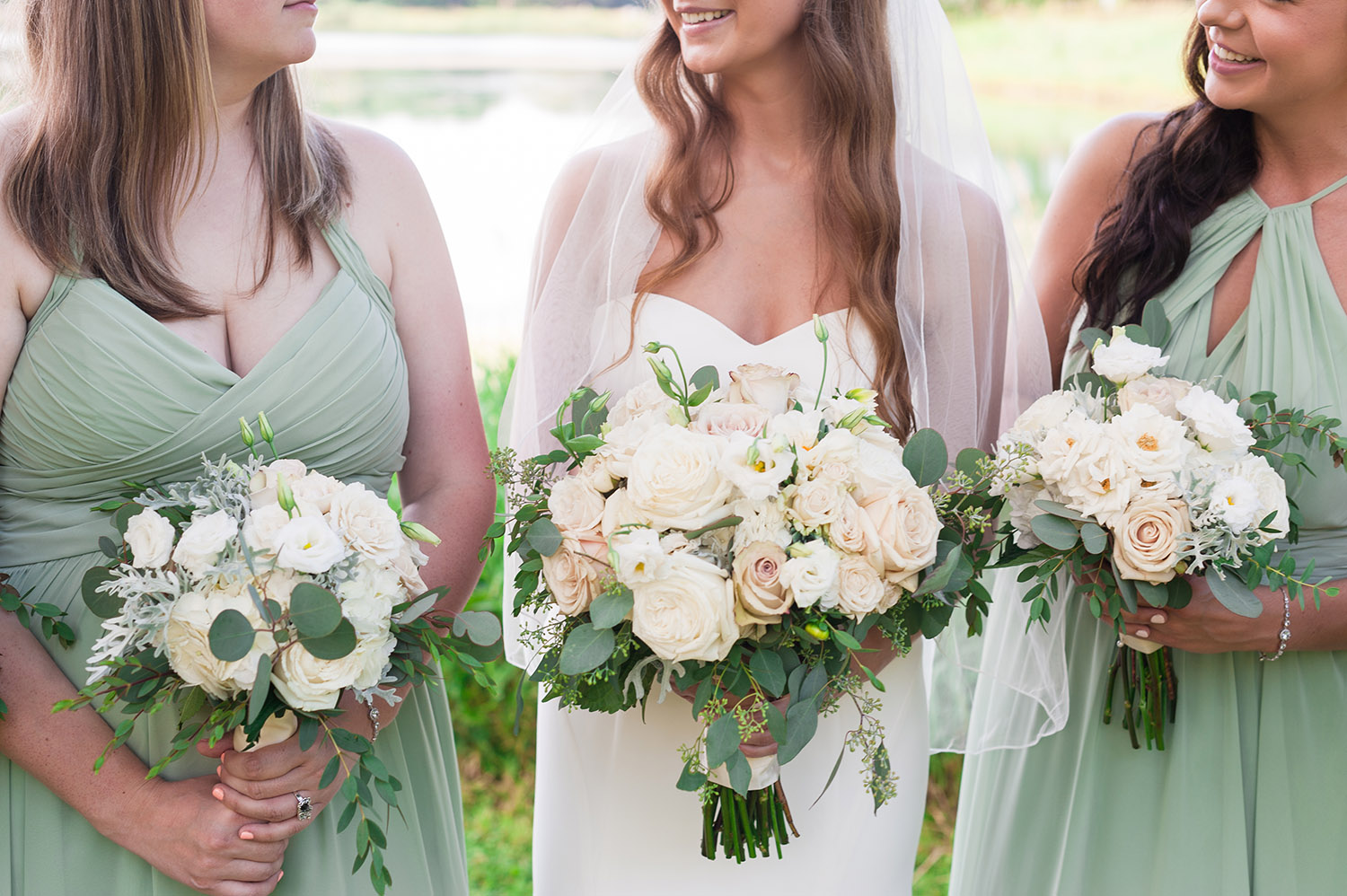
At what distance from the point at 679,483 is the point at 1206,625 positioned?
1.14 metres

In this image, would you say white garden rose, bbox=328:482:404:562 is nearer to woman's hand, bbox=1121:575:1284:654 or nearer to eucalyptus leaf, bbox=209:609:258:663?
eucalyptus leaf, bbox=209:609:258:663

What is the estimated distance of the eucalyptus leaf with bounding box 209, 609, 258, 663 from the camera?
1923mm

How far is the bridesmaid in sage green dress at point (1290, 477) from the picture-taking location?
2633 mm

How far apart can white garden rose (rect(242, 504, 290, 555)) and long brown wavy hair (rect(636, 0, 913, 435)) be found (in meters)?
1.09

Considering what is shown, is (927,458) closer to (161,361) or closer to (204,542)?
(204,542)

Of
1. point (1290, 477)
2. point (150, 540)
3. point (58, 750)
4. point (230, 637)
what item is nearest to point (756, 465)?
point (230, 637)

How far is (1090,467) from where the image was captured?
7.74 feet

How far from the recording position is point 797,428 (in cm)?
221

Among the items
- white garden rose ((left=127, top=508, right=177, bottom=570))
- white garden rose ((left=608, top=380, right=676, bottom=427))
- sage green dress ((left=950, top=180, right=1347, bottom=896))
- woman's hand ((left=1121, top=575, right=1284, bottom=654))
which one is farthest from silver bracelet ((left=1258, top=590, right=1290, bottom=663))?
white garden rose ((left=127, top=508, right=177, bottom=570))

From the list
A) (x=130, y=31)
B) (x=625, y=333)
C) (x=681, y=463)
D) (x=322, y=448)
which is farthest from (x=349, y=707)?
(x=130, y=31)

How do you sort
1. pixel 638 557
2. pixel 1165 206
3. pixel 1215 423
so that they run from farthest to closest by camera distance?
1. pixel 1165 206
2. pixel 1215 423
3. pixel 638 557

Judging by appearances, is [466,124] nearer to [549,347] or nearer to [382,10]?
[382,10]

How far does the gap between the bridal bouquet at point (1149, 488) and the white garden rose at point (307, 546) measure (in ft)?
3.99

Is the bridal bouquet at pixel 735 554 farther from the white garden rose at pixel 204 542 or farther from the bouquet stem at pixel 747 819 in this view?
the white garden rose at pixel 204 542
